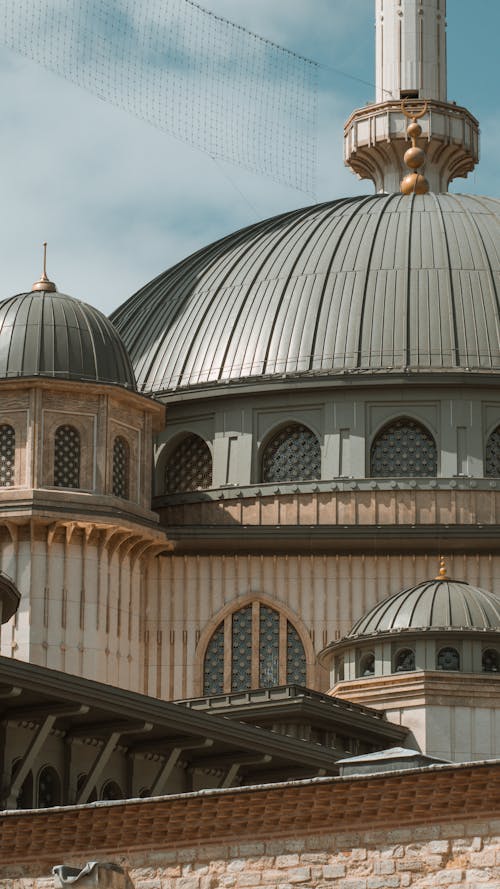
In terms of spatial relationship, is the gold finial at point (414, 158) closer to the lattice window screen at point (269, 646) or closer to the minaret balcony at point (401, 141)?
the minaret balcony at point (401, 141)

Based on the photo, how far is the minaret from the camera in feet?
214

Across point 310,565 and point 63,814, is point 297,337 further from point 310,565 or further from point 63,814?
point 63,814

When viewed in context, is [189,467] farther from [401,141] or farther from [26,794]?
[26,794]

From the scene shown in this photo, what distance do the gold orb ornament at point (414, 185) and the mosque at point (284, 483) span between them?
0.07 meters

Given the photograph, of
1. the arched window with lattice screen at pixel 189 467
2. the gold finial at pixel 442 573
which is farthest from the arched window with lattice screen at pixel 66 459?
the gold finial at pixel 442 573

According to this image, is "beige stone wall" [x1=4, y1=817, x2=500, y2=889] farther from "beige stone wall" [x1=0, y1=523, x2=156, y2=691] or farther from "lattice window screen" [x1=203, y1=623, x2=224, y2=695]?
"lattice window screen" [x1=203, y1=623, x2=224, y2=695]

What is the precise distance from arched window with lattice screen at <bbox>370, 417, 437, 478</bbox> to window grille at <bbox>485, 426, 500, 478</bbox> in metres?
1.15

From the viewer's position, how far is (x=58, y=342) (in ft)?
172

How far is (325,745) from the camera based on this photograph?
47.6 meters

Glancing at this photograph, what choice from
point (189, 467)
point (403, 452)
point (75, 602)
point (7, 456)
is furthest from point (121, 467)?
point (403, 452)

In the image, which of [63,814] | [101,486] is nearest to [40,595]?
[101,486]

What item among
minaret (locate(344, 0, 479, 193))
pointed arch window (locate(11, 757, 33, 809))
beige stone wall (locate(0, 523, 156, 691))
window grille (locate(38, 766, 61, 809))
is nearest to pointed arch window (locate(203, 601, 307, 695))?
beige stone wall (locate(0, 523, 156, 691))

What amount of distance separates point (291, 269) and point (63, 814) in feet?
104

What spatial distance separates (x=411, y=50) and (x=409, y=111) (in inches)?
95.9
